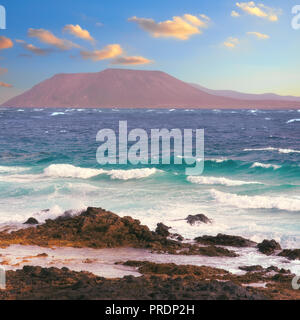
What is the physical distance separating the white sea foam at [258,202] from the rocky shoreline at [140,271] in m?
3.81

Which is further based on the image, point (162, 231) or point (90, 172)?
point (90, 172)

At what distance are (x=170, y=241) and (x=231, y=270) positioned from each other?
2.42 metres

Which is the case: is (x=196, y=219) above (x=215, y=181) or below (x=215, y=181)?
below

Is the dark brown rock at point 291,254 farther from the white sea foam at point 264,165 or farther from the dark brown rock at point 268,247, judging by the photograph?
the white sea foam at point 264,165

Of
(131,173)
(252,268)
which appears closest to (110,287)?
(252,268)

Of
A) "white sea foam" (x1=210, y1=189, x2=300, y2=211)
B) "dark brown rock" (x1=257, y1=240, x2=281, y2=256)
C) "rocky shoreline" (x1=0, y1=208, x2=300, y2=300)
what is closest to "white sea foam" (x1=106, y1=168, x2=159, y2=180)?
"white sea foam" (x1=210, y1=189, x2=300, y2=211)

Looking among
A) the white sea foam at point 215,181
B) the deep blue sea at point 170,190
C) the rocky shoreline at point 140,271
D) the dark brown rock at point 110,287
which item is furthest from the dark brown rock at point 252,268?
the white sea foam at point 215,181

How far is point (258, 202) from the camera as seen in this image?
53.7ft

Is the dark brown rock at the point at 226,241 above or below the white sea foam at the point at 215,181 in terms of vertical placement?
→ below

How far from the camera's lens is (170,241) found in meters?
10.7

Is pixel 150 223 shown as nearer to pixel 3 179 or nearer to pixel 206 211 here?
pixel 206 211

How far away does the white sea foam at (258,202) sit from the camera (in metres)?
15.6

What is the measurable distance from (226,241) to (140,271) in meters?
3.45

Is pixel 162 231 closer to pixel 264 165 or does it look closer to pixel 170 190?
pixel 170 190
